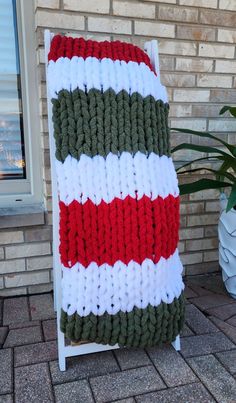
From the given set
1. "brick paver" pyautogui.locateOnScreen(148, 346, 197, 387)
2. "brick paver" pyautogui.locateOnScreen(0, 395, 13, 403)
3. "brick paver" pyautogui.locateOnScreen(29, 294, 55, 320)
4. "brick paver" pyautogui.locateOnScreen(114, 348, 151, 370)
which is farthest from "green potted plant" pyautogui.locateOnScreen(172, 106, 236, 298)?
"brick paver" pyautogui.locateOnScreen(0, 395, 13, 403)

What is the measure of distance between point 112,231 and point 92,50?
2.46ft

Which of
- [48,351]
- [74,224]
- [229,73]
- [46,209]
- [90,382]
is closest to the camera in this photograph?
[74,224]

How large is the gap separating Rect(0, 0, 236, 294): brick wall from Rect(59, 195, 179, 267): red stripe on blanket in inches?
31.4

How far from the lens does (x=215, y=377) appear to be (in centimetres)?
149

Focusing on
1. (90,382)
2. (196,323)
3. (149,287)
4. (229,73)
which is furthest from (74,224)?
(229,73)

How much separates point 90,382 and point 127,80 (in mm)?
1237

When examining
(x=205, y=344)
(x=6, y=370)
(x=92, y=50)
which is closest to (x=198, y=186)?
(x=205, y=344)

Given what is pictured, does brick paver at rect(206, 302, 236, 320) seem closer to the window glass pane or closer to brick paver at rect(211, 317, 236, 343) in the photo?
brick paver at rect(211, 317, 236, 343)

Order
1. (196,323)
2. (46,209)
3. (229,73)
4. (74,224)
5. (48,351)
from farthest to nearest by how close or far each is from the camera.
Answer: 1. (229,73)
2. (46,209)
3. (196,323)
4. (48,351)
5. (74,224)

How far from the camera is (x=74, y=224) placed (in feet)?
4.45

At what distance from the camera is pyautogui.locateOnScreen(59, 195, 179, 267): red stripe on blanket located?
4.47 ft

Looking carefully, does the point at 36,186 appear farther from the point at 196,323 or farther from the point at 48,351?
the point at 196,323

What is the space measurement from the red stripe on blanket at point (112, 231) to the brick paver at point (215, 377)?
20.7 inches

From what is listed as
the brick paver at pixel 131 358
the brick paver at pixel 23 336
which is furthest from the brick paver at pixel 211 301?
the brick paver at pixel 23 336
